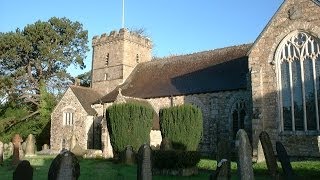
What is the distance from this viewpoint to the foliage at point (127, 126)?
22.5 metres

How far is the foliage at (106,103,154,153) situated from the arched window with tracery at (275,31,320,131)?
26.3 feet

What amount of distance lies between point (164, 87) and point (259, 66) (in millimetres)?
10938

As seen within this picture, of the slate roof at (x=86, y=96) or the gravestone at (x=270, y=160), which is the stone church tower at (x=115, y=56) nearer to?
the slate roof at (x=86, y=96)

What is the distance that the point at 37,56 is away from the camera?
144ft

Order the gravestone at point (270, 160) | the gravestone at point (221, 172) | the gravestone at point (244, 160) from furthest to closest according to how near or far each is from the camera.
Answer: the gravestone at point (270, 160) → the gravestone at point (244, 160) → the gravestone at point (221, 172)

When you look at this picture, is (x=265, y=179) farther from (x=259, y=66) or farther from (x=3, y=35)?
(x=3, y=35)

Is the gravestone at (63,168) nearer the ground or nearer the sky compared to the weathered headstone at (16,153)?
nearer the sky

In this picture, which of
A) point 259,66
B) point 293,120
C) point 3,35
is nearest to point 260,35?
point 259,66

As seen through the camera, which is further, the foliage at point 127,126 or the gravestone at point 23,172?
the foliage at point 127,126

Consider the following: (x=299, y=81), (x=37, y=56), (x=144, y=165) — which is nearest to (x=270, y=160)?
(x=144, y=165)

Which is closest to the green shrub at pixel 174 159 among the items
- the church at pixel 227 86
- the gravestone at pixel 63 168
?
the church at pixel 227 86

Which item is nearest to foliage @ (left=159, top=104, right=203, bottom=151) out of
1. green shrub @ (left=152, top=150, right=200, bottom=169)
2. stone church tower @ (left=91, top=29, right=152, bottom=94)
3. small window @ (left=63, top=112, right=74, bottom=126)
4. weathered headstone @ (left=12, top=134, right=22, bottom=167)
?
green shrub @ (left=152, top=150, right=200, bottom=169)

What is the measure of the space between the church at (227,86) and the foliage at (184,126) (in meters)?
2.78

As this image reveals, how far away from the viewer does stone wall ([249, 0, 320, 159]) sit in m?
20.1
